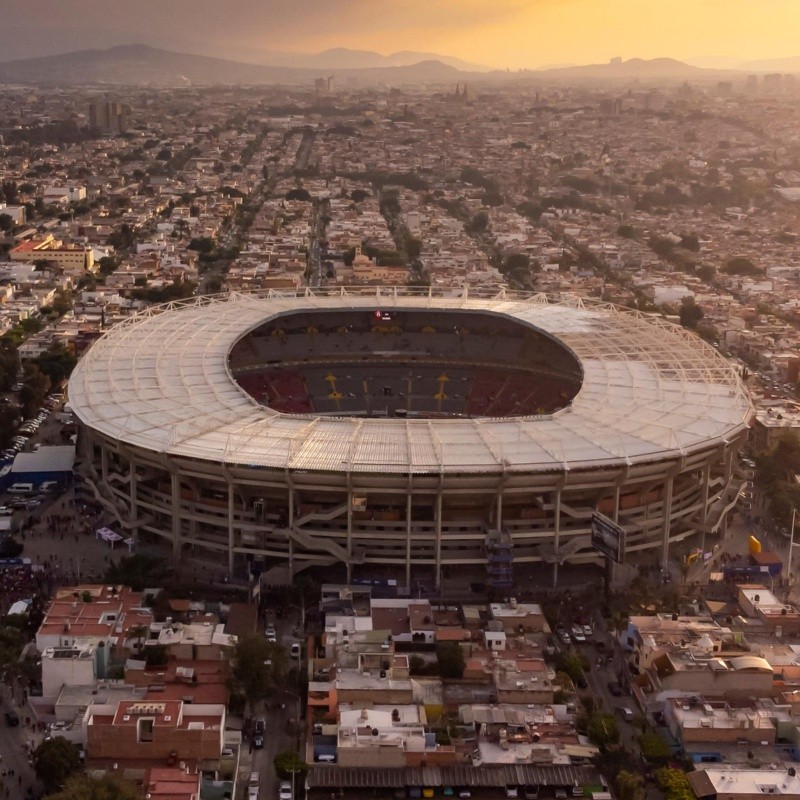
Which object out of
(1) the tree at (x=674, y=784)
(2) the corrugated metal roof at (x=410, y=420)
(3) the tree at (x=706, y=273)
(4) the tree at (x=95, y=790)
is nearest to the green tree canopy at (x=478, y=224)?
(3) the tree at (x=706, y=273)

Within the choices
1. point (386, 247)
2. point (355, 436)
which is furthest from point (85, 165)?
point (355, 436)

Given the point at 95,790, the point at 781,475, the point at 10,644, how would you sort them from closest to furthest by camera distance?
the point at 95,790 < the point at 10,644 < the point at 781,475

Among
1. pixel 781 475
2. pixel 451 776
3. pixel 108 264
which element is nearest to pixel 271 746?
pixel 451 776

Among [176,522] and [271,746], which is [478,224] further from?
[271,746]

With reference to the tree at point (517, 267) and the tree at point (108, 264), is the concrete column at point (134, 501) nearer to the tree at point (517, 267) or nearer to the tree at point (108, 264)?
the tree at point (108, 264)

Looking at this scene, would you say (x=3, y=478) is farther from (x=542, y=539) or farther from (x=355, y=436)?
(x=542, y=539)

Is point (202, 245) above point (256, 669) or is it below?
below
